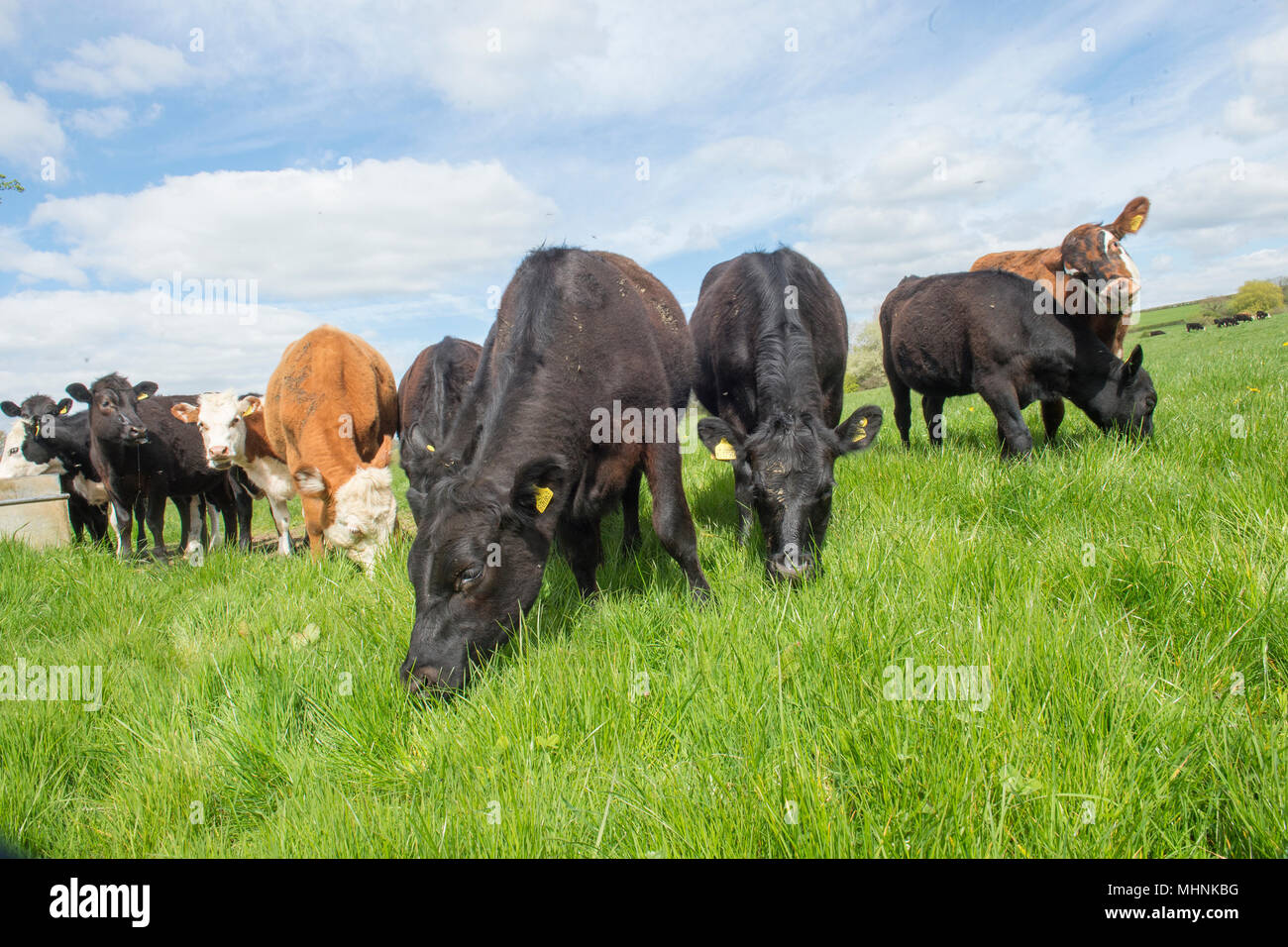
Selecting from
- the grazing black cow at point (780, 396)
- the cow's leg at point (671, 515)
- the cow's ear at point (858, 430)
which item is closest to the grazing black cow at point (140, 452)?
the cow's leg at point (671, 515)

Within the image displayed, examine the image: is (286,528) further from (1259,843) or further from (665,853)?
(1259,843)

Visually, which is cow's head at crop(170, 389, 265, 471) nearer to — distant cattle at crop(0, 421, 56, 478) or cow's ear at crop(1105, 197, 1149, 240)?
distant cattle at crop(0, 421, 56, 478)

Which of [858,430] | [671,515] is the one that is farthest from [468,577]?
[858,430]

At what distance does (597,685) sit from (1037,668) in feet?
5.35

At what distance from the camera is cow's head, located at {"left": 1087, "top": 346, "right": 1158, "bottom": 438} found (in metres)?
6.34

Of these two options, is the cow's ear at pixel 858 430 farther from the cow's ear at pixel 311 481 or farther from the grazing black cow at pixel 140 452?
the grazing black cow at pixel 140 452

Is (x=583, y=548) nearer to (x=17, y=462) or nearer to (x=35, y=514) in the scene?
(x=35, y=514)

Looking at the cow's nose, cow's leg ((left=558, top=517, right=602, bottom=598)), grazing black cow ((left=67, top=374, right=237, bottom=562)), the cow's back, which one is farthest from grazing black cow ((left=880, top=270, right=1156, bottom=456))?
grazing black cow ((left=67, top=374, right=237, bottom=562))

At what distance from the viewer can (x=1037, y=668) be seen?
91.7 inches

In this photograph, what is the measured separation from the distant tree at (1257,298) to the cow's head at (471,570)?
268ft

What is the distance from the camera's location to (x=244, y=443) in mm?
9055

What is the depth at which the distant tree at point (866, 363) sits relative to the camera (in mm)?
53125

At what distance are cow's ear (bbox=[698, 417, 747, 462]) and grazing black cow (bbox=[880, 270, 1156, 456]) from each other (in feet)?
11.6

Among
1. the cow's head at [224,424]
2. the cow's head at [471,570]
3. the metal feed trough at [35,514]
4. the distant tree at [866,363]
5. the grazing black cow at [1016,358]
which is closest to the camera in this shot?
the cow's head at [471,570]
